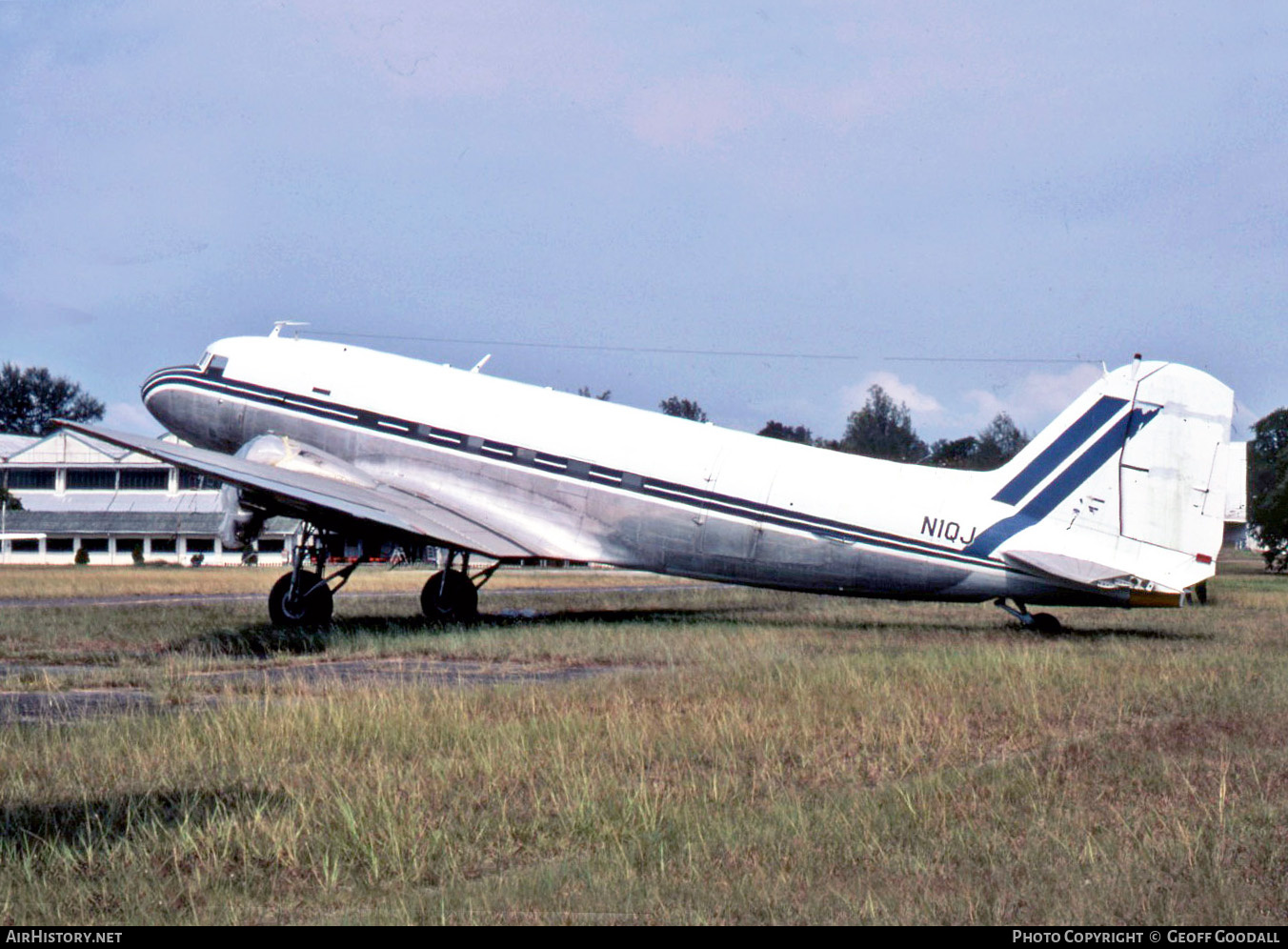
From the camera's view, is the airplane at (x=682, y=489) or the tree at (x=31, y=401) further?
the tree at (x=31, y=401)

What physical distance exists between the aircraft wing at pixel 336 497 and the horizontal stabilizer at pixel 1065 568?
29.7 ft

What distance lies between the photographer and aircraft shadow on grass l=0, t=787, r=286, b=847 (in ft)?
25.5

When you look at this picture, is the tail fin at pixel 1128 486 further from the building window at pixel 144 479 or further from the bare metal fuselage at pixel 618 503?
the building window at pixel 144 479

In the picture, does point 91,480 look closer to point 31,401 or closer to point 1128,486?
point 31,401

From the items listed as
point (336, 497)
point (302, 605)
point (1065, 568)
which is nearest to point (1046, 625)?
point (1065, 568)

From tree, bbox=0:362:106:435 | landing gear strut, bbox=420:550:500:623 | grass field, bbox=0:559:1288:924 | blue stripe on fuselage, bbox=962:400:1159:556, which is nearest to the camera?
grass field, bbox=0:559:1288:924

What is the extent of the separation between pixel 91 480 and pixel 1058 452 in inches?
3908

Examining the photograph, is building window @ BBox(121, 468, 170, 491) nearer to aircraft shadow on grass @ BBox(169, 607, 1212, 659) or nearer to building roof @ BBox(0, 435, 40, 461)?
building roof @ BBox(0, 435, 40, 461)

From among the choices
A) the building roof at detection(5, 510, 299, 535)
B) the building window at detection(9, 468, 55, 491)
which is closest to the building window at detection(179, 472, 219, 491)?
the building roof at detection(5, 510, 299, 535)

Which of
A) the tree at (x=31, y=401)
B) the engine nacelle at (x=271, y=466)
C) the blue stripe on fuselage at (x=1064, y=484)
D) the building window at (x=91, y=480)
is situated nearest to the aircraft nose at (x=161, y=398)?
the engine nacelle at (x=271, y=466)

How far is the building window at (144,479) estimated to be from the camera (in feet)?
342

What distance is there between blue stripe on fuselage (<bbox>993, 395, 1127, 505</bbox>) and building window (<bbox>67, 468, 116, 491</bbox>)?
97007mm

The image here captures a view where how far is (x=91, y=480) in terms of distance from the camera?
10531 centimetres
